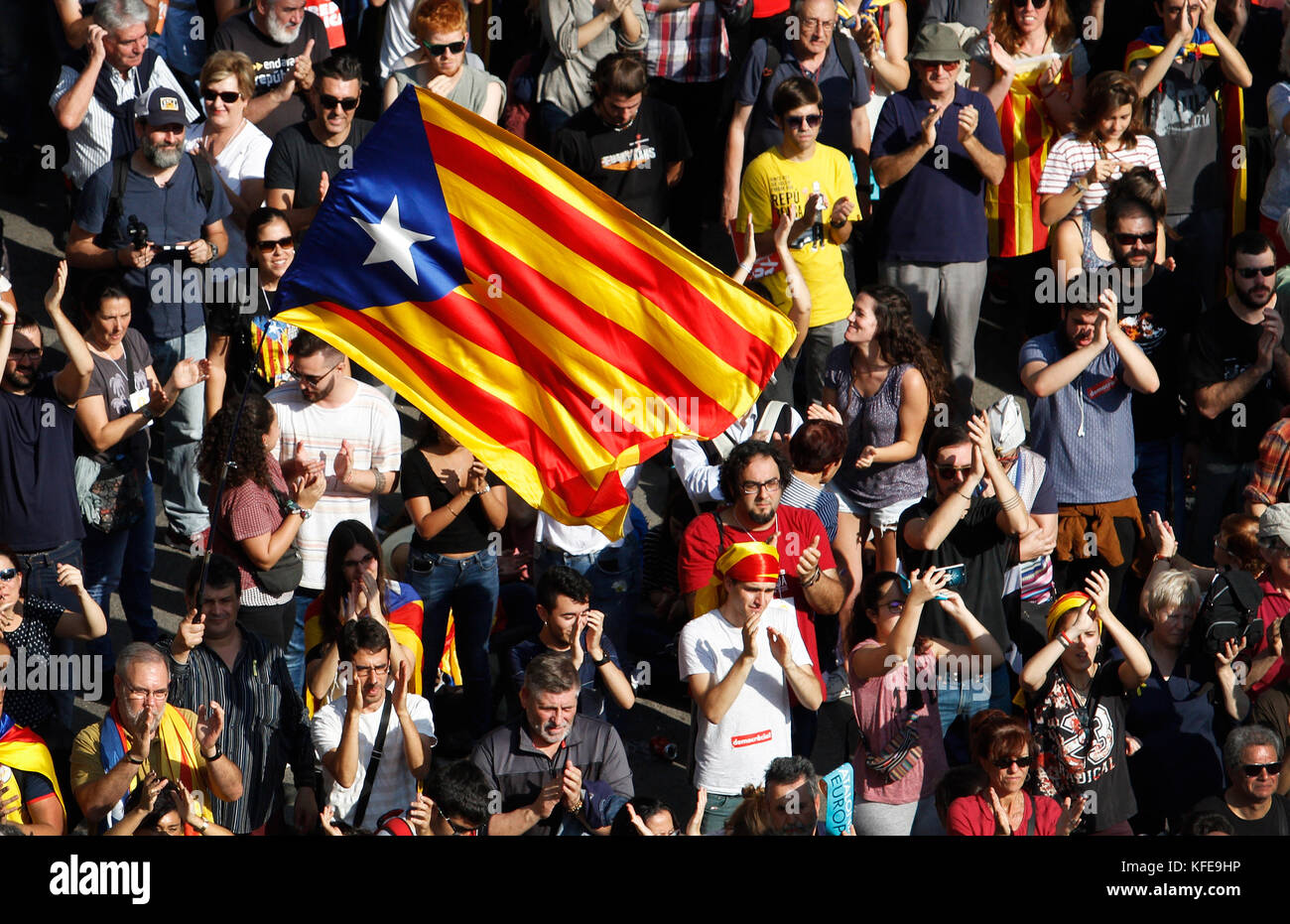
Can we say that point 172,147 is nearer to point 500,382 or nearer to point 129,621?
point 129,621

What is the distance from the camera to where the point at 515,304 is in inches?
374

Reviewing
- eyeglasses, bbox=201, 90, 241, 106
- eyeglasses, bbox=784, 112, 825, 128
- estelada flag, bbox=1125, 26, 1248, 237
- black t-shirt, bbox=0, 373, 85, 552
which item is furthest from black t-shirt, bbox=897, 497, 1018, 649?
eyeglasses, bbox=201, 90, 241, 106

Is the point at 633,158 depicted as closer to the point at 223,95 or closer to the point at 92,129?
the point at 223,95

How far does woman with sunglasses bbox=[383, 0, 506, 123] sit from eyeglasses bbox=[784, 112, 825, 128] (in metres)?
1.75

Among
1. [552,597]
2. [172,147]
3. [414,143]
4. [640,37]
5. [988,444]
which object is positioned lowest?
[552,597]

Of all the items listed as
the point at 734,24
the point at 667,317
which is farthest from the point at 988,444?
the point at 734,24

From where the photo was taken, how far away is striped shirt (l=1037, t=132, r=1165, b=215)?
1279 cm

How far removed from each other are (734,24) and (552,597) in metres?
4.82

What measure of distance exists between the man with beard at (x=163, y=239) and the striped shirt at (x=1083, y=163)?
15.3ft

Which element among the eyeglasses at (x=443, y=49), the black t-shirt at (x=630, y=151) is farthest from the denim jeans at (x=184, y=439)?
the black t-shirt at (x=630, y=151)

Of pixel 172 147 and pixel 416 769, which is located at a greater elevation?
pixel 172 147

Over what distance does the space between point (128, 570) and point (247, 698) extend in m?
1.88

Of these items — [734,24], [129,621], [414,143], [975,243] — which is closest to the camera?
[414,143]

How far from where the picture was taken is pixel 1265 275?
12039 mm
